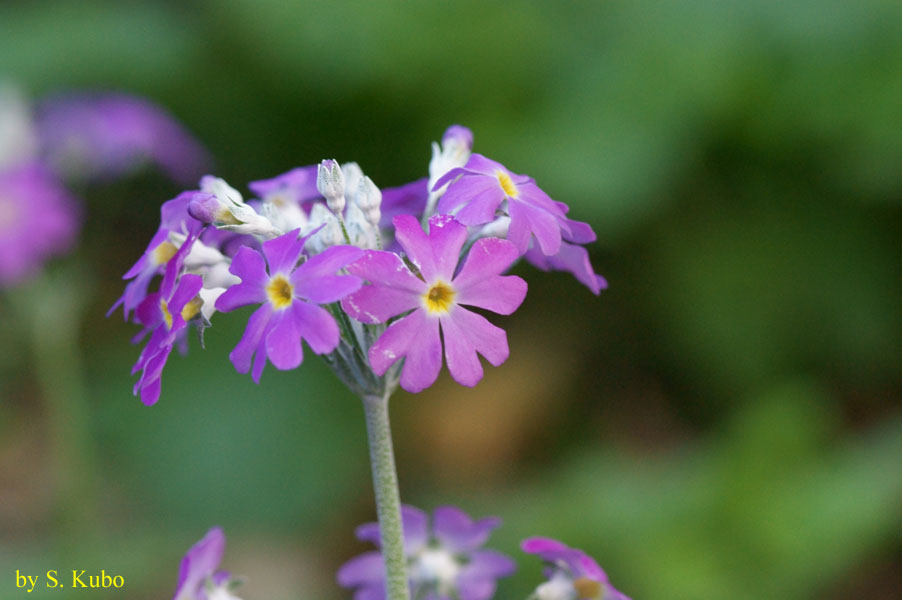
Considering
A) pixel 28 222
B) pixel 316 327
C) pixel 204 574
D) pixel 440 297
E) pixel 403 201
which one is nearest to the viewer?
pixel 316 327

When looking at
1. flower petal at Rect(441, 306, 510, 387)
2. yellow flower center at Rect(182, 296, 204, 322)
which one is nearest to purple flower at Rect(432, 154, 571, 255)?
flower petal at Rect(441, 306, 510, 387)

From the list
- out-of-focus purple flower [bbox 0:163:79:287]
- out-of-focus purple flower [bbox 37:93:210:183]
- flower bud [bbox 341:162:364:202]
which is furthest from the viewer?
out-of-focus purple flower [bbox 37:93:210:183]

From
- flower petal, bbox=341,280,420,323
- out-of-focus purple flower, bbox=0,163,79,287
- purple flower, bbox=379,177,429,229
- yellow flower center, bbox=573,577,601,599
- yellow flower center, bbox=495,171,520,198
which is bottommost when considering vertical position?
yellow flower center, bbox=573,577,601,599

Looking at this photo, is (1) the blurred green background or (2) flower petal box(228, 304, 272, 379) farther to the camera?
(1) the blurred green background

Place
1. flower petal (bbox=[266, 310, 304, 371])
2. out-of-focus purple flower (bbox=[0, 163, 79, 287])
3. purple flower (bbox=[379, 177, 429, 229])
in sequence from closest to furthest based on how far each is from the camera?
flower petal (bbox=[266, 310, 304, 371]), purple flower (bbox=[379, 177, 429, 229]), out-of-focus purple flower (bbox=[0, 163, 79, 287])

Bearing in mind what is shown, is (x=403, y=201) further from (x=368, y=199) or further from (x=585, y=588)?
Answer: (x=585, y=588)

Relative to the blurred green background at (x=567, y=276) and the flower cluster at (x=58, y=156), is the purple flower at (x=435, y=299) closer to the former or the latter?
the flower cluster at (x=58, y=156)

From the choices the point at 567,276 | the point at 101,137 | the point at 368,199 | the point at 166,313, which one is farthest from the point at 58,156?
the point at 368,199

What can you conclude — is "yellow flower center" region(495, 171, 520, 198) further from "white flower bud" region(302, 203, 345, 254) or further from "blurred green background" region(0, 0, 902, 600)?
"blurred green background" region(0, 0, 902, 600)
